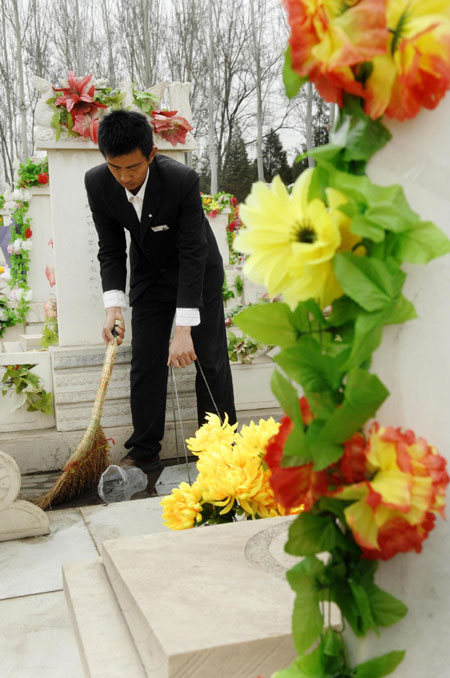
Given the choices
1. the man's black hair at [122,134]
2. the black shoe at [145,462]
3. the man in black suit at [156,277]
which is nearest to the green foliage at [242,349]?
the man in black suit at [156,277]

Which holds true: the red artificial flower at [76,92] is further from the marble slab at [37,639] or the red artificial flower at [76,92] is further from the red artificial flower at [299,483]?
the red artificial flower at [299,483]

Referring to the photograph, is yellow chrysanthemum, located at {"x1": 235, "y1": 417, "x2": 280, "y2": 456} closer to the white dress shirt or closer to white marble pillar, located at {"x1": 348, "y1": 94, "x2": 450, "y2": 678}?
white marble pillar, located at {"x1": 348, "y1": 94, "x2": 450, "y2": 678}

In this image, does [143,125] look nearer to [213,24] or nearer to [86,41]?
[213,24]

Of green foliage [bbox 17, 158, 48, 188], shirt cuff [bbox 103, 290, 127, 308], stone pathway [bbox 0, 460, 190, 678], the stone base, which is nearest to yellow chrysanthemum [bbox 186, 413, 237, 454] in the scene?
the stone base

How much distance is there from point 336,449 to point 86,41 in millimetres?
23032

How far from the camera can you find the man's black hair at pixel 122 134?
2.87m

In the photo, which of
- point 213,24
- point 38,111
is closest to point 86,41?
point 213,24

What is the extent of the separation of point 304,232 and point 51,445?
334 centimetres

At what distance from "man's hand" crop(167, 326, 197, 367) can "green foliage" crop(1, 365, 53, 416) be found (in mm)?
981

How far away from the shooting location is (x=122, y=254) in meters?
3.62

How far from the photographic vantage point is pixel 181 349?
128 inches

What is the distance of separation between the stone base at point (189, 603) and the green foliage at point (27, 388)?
2303mm

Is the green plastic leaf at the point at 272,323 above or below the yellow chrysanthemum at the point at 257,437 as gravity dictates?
above

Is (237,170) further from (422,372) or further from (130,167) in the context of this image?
(422,372)
